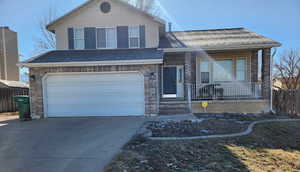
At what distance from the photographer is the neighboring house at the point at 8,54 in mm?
16922

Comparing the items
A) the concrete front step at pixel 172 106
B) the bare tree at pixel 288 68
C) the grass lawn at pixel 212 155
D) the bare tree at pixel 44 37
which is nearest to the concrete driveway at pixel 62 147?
the grass lawn at pixel 212 155

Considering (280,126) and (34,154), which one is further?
(280,126)

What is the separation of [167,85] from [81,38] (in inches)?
244

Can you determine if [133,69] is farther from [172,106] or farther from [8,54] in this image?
[8,54]

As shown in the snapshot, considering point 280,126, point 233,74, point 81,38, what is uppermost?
point 81,38

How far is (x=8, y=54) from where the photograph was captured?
17.5 meters

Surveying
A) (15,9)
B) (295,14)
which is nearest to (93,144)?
(15,9)

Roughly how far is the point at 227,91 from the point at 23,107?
1144 cm

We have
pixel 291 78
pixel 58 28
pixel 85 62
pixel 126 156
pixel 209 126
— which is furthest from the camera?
pixel 291 78

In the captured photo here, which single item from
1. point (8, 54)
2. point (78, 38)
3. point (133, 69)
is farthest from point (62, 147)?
point (8, 54)

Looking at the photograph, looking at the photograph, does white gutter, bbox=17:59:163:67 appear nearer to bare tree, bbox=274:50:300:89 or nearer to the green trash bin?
the green trash bin

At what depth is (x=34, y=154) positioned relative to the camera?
161 inches

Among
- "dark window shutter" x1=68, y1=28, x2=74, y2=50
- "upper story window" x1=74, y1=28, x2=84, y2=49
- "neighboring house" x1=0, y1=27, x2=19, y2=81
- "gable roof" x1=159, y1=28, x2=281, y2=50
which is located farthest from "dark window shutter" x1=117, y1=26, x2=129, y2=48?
"neighboring house" x1=0, y1=27, x2=19, y2=81

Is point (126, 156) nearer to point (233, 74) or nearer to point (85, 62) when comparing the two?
point (85, 62)
